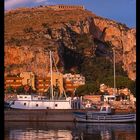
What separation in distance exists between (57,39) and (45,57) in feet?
29.1

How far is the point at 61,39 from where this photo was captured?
362ft

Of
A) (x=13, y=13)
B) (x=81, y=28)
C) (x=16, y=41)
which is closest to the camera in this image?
(x=16, y=41)

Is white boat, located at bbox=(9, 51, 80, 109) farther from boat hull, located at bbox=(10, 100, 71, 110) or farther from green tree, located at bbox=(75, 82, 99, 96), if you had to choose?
green tree, located at bbox=(75, 82, 99, 96)

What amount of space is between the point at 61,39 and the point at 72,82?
23386mm

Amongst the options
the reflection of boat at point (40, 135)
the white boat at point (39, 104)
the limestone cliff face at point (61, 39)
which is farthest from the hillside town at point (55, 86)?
the reflection of boat at point (40, 135)

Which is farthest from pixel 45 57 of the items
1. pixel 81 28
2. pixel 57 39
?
pixel 81 28

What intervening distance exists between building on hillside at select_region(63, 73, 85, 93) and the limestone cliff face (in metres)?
7.96

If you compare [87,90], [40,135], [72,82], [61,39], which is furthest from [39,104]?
[61,39]

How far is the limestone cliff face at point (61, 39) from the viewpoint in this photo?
102562 millimetres

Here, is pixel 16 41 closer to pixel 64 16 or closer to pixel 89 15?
pixel 64 16

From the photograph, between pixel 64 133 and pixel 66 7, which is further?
pixel 66 7

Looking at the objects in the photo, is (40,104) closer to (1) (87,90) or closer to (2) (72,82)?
(1) (87,90)
